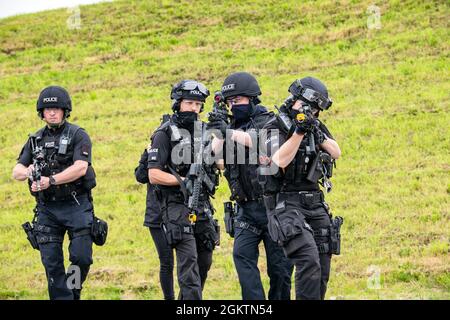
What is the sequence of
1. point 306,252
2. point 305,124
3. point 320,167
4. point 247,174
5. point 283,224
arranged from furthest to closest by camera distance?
point 247,174 → point 320,167 → point 283,224 → point 306,252 → point 305,124

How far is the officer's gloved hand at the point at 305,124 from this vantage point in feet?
31.7

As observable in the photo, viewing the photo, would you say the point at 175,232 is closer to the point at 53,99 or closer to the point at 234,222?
the point at 234,222

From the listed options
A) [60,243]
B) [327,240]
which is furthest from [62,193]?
[327,240]

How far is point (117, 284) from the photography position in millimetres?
16047

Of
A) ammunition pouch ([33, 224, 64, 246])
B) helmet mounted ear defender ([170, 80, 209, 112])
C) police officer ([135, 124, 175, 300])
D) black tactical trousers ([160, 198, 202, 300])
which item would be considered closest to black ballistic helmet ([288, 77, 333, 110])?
helmet mounted ear defender ([170, 80, 209, 112])

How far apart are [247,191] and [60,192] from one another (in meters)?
2.25

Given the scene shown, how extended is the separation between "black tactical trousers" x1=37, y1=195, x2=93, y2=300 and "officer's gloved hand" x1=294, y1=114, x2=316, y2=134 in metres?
3.17

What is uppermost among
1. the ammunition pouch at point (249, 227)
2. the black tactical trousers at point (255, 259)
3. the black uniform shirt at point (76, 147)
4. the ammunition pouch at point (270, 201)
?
the black uniform shirt at point (76, 147)

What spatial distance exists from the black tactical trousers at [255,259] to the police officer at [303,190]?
62cm

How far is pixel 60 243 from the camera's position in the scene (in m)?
11.6

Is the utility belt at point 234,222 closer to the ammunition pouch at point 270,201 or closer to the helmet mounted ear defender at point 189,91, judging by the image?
the ammunition pouch at point 270,201

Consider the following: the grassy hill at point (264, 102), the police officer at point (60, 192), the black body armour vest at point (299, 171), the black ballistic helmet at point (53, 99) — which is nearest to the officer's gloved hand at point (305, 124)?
the black body armour vest at point (299, 171)

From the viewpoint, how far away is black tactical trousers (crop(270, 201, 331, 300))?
984 centimetres
